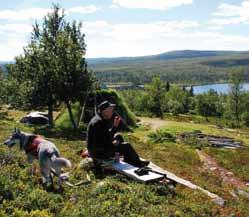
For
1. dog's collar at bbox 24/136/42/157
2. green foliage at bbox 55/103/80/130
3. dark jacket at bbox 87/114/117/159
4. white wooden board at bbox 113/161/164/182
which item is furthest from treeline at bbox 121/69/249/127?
dog's collar at bbox 24/136/42/157

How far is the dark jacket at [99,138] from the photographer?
1349 centimetres

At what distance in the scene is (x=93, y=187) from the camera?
11695 millimetres

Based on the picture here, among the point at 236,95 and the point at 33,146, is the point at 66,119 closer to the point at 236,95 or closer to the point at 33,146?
the point at 33,146

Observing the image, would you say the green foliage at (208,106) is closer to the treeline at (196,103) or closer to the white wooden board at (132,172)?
the treeline at (196,103)

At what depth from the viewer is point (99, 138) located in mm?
13617

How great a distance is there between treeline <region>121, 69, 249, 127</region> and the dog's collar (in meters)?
61.8

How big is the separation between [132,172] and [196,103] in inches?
3932

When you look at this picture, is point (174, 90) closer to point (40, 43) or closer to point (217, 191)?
point (40, 43)

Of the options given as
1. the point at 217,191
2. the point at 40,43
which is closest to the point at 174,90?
the point at 40,43

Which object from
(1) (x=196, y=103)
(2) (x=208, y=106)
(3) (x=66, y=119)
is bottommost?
(2) (x=208, y=106)

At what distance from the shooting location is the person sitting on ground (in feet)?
44.2

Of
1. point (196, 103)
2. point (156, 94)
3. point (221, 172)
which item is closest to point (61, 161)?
point (221, 172)

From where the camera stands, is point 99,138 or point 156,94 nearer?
point 99,138

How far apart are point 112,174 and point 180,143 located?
1965 centimetres
